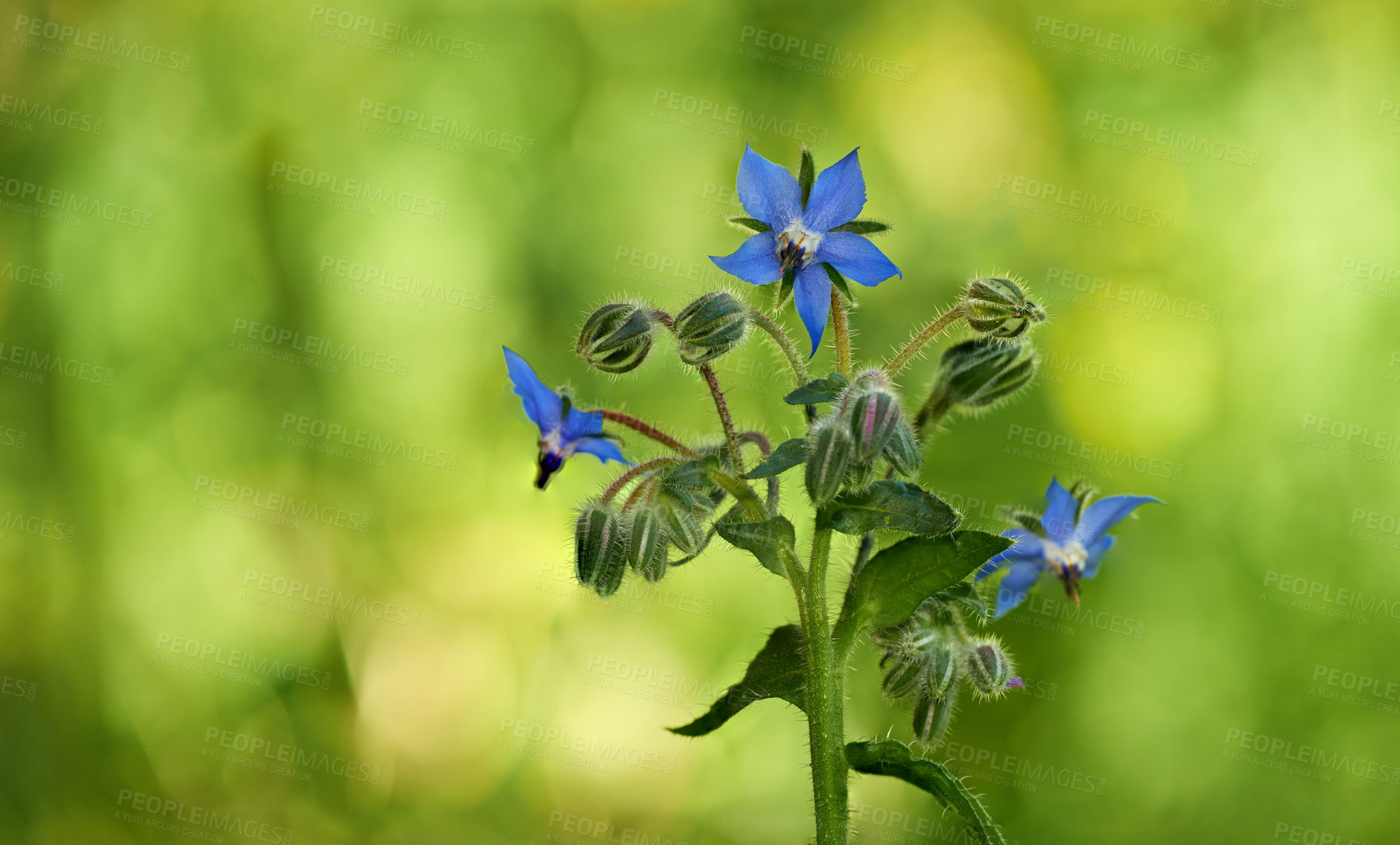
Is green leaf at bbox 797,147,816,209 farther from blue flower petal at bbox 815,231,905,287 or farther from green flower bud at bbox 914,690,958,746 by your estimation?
green flower bud at bbox 914,690,958,746

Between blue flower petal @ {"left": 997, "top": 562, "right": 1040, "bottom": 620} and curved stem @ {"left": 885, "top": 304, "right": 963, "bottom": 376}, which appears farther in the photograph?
blue flower petal @ {"left": 997, "top": 562, "right": 1040, "bottom": 620}

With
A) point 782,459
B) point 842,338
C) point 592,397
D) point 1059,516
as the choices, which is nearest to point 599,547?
point 782,459

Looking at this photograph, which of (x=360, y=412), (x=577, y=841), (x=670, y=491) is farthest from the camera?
(x=360, y=412)

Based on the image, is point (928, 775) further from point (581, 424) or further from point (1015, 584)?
point (581, 424)

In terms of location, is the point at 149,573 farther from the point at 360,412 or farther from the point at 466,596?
the point at 466,596

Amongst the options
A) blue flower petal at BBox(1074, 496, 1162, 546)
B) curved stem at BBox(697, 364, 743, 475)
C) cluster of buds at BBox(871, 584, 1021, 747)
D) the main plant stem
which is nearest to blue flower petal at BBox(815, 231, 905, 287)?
curved stem at BBox(697, 364, 743, 475)

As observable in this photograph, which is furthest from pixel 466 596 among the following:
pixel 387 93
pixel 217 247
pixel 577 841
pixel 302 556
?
pixel 387 93

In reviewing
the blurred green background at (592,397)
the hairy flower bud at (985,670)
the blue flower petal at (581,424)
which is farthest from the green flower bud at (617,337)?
the blurred green background at (592,397)
